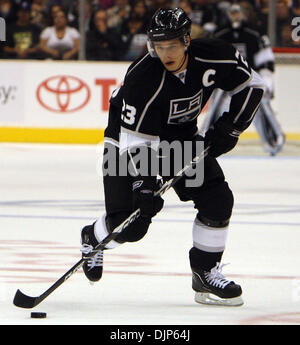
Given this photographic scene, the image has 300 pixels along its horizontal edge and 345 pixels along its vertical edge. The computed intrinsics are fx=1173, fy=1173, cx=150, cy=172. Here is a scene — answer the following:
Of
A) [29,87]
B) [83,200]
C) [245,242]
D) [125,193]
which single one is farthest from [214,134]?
[29,87]

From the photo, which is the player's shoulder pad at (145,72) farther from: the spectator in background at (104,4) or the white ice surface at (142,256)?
the spectator in background at (104,4)

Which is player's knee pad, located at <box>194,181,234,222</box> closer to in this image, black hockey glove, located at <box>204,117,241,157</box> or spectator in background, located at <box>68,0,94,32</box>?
black hockey glove, located at <box>204,117,241,157</box>

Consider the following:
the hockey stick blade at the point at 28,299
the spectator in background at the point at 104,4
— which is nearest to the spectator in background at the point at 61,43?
the spectator in background at the point at 104,4

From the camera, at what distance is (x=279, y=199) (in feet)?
27.6

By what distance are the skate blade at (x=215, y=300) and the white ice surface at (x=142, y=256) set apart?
4 cm

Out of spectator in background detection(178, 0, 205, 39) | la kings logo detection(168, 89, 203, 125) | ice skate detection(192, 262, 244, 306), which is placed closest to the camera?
la kings logo detection(168, 89, 203, 125)

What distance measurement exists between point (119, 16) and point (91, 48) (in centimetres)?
46

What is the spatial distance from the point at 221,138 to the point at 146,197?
1.47 feet

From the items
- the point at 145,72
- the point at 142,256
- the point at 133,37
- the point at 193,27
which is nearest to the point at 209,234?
the point at 145,72

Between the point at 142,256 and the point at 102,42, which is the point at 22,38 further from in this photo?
the point at 142,256

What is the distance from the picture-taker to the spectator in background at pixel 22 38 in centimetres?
1274

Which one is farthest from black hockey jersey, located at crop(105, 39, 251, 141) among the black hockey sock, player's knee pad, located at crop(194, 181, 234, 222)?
the black hockey sock

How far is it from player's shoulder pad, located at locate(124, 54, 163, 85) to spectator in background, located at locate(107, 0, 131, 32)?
8.05 meters

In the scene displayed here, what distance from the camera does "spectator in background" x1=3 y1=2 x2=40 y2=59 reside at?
41.8 feet
